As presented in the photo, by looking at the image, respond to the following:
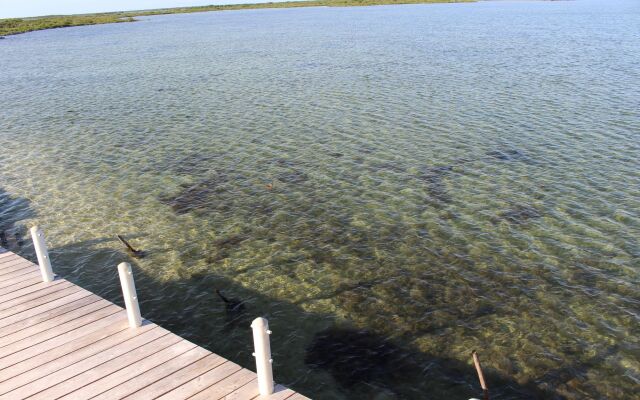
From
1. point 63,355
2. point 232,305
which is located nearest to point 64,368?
point 63,355

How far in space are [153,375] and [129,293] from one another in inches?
93.5

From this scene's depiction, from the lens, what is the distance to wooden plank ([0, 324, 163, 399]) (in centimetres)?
1023

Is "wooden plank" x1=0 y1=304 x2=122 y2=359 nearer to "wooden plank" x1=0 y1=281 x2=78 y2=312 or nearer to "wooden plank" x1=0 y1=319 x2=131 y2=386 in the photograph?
"wooden plank" x1=0 y1=319 x2=131 y2=386

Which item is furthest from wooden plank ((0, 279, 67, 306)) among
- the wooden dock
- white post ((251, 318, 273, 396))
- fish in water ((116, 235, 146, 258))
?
white post ((251, 318, 273, 396))

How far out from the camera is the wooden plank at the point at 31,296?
1338 centimetres

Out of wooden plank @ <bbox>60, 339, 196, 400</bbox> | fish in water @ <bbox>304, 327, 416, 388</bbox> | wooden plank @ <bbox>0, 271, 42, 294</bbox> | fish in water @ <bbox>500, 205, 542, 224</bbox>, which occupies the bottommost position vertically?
fish in water @ <bbox>304, 327, 416, 388</bbox>

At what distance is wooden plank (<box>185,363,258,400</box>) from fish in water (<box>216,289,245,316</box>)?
5.59 m

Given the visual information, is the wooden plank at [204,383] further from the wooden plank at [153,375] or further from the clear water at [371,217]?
the clear water at [371,217]

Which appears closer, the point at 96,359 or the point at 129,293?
the point at 96,359

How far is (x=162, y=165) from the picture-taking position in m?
29.3

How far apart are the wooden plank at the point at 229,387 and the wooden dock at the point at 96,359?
0.05 ft

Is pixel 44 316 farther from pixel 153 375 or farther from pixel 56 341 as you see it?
pixel 153 375

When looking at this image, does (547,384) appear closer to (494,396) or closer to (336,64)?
(494,396)

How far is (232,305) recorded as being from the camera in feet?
53.8
